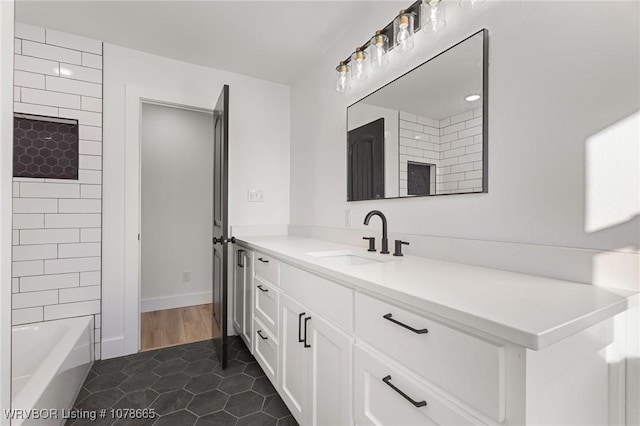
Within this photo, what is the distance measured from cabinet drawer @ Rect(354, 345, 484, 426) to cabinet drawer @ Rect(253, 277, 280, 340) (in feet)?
2.41

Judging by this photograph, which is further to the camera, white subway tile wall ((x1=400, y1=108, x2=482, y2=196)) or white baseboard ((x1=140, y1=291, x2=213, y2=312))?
white baseboard ((x1=140, y1=291, x2=213, y2=312))

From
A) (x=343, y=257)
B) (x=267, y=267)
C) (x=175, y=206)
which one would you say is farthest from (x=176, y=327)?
(x=343, y=257)

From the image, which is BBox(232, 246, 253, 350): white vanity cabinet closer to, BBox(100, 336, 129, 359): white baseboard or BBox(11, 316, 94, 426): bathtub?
BBox(100, 336, 129, 359): white baseboard

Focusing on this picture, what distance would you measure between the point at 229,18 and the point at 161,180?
1988mm

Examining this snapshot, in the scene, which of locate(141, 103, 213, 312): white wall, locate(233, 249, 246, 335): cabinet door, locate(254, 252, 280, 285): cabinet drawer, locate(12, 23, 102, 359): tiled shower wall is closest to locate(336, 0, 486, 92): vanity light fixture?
locate(254, 252, 280, 285): cabinet drawer

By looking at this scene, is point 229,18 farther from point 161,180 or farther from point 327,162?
point 161,180

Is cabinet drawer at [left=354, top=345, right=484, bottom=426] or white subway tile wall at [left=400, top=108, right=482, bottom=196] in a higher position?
white subway tile wall at [left=400, top=108, right=482, bottom=196]

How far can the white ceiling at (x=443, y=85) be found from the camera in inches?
49.0

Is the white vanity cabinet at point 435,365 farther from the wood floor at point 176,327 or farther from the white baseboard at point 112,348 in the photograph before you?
the white baseboard at point 112,348

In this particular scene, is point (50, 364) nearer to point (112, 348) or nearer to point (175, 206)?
point (112, 348)

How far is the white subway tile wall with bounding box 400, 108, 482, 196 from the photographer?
1245 millimetres

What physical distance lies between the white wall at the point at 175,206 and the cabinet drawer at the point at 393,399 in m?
2.88

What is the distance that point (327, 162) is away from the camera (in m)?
2.31

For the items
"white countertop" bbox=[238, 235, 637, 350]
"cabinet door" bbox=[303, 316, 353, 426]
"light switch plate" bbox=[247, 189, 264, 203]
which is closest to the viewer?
"white countertop" bbox=[238, 235, 637, 350]
